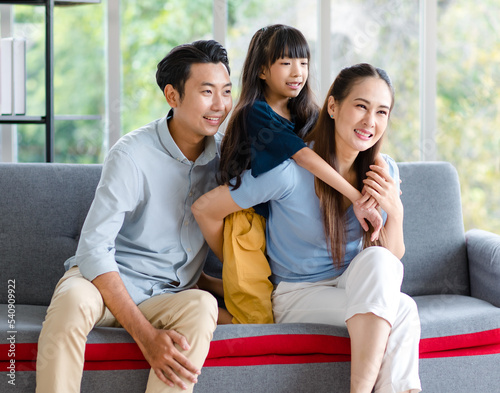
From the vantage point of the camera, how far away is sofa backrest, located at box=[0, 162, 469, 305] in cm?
211

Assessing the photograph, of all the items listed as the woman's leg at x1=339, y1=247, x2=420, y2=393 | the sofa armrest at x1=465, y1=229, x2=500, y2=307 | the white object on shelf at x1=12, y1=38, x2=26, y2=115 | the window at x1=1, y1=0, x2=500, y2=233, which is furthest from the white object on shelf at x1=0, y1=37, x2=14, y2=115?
the sofa armrest at x1=465, y1=229, x2=500, y2=307

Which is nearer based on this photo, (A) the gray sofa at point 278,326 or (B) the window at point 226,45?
(A) the gray sofa at point 278,326

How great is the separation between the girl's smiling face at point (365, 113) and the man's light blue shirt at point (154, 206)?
43 cm

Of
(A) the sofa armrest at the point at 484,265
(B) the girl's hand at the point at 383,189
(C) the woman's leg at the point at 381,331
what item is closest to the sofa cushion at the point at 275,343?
(C) the woman's leg at the point at 381,331

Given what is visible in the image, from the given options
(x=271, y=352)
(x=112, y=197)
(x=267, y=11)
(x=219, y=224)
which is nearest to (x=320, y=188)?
(x=219, y=224)

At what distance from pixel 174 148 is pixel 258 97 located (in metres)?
0.35

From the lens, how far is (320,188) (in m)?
1.87

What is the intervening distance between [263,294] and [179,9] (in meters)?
1.68

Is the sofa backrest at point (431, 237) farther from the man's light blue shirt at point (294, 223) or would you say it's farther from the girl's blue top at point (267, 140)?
the girl's blue top at point (267, 140)

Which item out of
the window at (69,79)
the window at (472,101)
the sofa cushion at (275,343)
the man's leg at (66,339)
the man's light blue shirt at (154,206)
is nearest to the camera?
the man's leg at (66,339)

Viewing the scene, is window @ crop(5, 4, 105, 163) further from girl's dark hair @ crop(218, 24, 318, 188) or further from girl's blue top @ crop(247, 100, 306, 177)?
girl's blue top @ crop(247, 100, 306, 177)

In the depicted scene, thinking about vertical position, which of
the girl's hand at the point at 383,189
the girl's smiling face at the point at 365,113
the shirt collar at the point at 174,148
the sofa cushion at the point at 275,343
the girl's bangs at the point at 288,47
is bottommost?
the sofa cushion at the point at 275,343

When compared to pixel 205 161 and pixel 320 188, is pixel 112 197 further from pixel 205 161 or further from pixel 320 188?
pixel 320 188

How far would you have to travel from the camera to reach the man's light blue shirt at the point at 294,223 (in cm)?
183
